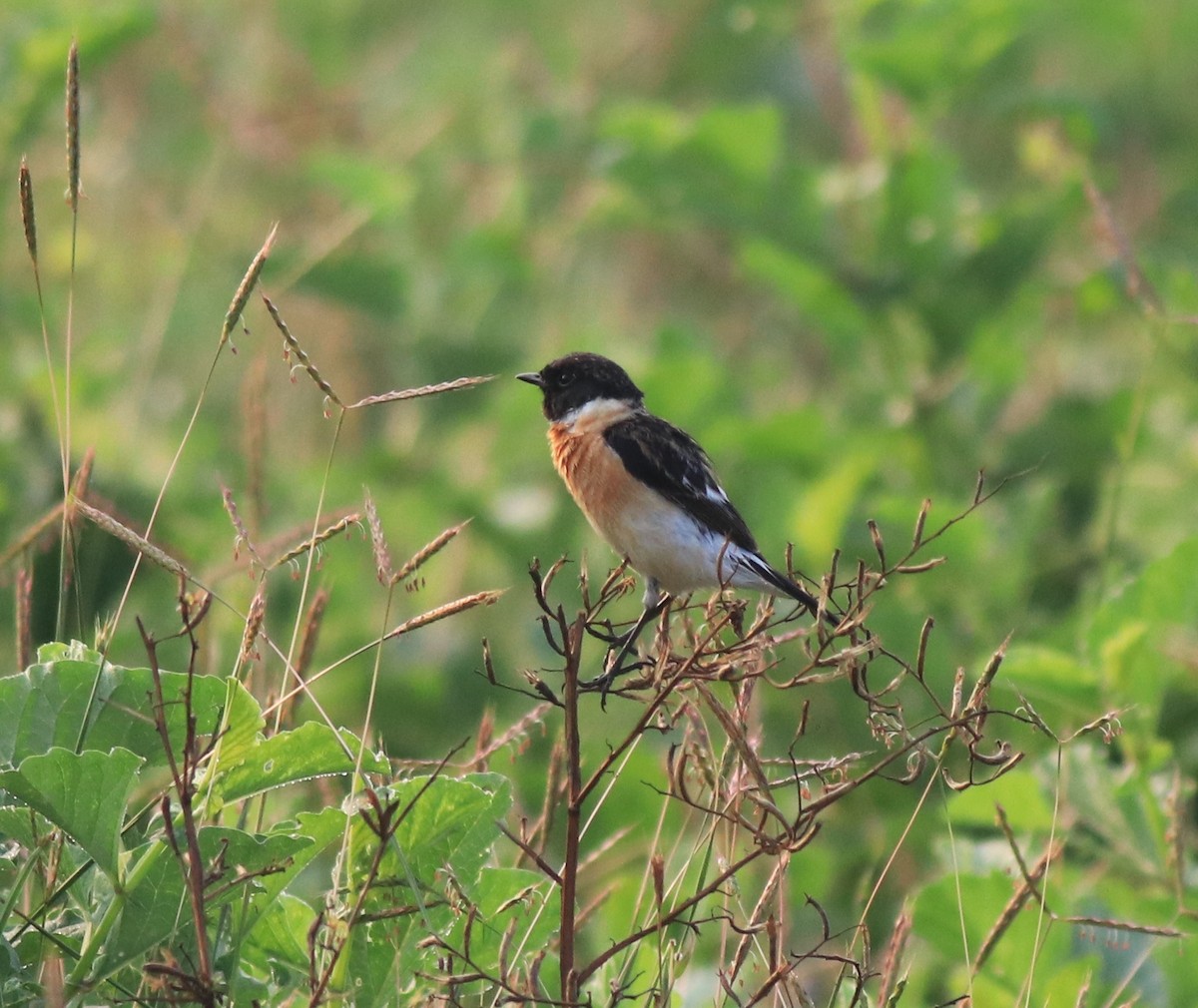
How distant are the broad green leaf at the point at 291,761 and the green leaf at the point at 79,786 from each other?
193mm

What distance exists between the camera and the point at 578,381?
477 centimetres

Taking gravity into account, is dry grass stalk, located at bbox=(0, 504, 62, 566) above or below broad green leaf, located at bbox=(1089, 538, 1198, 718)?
below

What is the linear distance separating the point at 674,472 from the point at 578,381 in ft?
1.59

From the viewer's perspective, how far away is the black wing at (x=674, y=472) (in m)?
4.39

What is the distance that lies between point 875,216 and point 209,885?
14.7 feet

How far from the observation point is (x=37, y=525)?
2.85 m

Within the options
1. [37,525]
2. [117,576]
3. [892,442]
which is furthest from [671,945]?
[892,442]

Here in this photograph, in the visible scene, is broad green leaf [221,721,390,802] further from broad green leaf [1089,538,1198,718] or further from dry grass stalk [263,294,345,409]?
broad green leaf [1089,538,1198,718]

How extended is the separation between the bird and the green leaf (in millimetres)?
1945

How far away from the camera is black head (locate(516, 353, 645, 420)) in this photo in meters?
4.75

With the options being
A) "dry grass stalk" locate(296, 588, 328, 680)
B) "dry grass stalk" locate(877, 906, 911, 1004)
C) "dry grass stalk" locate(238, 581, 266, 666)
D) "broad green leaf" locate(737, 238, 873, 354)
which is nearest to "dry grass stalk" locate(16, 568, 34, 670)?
"dry grass stalk" locate(296, 588, 328, 680)

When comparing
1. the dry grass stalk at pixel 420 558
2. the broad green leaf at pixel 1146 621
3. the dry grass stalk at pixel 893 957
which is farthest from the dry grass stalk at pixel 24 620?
the broad green leaf at pixel 1146 621

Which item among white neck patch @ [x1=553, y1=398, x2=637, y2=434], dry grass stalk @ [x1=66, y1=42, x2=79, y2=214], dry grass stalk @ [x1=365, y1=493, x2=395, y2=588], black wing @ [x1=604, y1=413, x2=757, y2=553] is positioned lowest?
dry grass stalk @ [x1=365, y1=493, x2=395, y2=588]

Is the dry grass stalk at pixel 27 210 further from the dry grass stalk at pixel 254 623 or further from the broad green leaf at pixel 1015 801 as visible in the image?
the broad green leaf at pixel 1015 801
